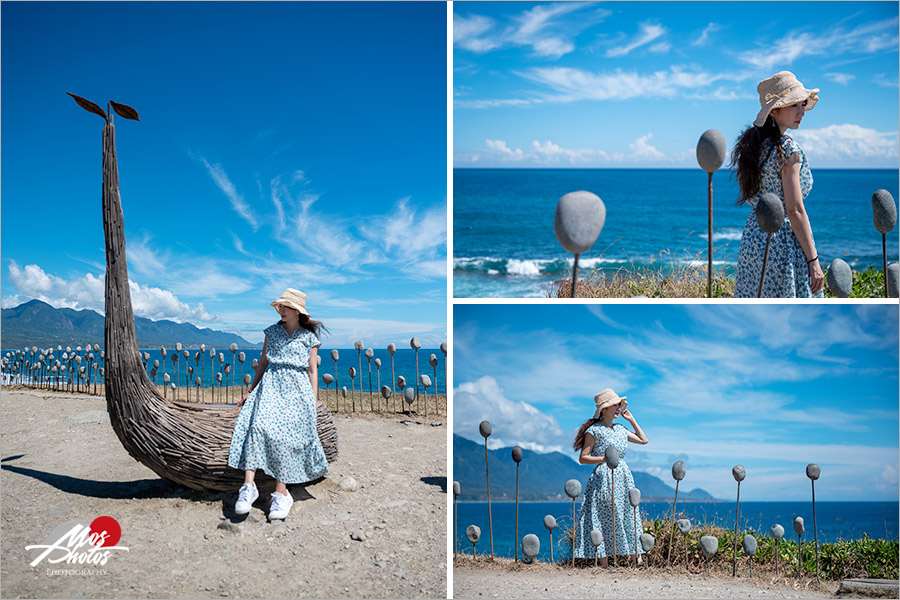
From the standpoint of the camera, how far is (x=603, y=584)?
402 cm

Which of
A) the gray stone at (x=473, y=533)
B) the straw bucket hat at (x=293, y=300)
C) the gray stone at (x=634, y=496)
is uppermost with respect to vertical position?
the straw bucket hat at (x=293, y=300)

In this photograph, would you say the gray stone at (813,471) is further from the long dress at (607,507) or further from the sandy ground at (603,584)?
the long dress at (607,507)

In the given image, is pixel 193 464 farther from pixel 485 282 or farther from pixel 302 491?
pixel 485 282

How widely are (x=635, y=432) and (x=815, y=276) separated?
1.65 meters

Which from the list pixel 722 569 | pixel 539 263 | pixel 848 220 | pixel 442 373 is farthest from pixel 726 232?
pixel 722 569

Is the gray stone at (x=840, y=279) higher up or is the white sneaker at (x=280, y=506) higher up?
the gray stone at (x=840, y=279)

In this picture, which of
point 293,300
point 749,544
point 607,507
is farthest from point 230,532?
point 749,544

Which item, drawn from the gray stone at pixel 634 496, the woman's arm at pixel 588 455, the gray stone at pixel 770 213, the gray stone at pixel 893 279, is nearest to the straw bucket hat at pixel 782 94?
the gray stone at pixel 770 213

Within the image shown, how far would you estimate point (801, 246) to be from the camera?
362 cm

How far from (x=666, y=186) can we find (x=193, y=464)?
2121 inches

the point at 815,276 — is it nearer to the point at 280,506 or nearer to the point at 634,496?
the point at 634,496

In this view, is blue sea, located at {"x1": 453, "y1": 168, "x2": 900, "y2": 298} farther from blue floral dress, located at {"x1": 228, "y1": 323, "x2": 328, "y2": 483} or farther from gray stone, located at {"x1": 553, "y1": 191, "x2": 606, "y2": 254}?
gray stone, located at {"x1": 553, "y1": 191, "x2": 606, "y2": 254}

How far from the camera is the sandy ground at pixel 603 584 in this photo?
3.89m

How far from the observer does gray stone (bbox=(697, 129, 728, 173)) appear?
3.02 m
